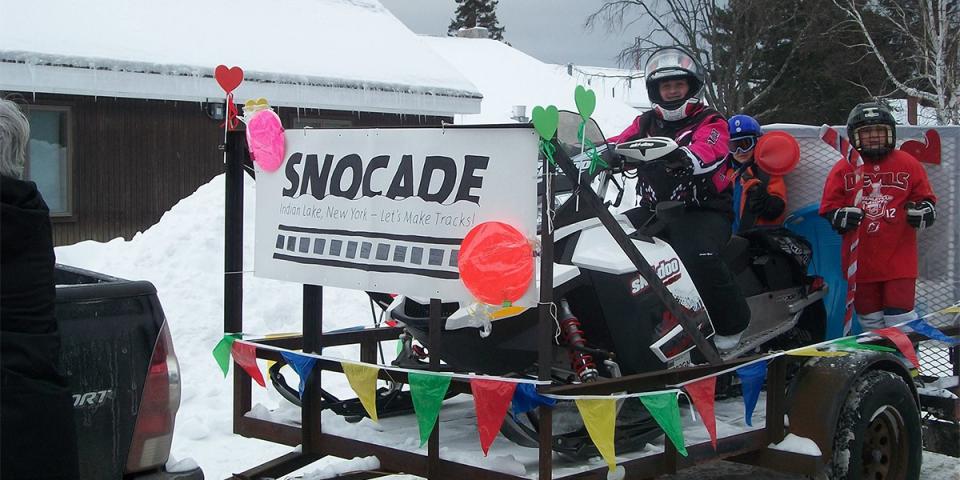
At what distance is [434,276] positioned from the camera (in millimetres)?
3920

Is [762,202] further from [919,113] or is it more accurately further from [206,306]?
[919,113]

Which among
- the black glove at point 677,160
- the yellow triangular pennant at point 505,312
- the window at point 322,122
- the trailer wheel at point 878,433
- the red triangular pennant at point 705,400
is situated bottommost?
the trailer wheel at point 878,433

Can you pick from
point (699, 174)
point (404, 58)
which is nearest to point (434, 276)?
point (699, 174)

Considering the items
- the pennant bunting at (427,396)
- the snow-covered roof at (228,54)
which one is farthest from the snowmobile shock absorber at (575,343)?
the snow-covered roof at (228,54)

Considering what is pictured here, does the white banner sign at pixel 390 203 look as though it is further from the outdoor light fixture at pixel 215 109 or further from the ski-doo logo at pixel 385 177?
the outdoor light fixture at pixel 215 109

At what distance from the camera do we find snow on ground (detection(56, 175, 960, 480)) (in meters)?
4.57

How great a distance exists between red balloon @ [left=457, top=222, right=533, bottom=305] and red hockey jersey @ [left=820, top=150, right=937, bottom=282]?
330 centimetres

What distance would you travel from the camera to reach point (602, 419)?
12.6 feet

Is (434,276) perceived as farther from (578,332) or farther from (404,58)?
(404,58)

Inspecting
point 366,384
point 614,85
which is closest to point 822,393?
point 366,384

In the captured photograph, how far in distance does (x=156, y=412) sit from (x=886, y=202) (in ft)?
15.6

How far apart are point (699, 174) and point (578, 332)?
117cm

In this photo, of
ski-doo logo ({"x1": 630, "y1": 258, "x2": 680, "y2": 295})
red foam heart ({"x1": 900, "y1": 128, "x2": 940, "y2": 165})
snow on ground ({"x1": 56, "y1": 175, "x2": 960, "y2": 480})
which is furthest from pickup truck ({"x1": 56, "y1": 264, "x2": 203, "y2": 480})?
red foam heart ({"x1": 900, "y1": 128, "x2": 940, "y2": 165})

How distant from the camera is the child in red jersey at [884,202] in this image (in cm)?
625
